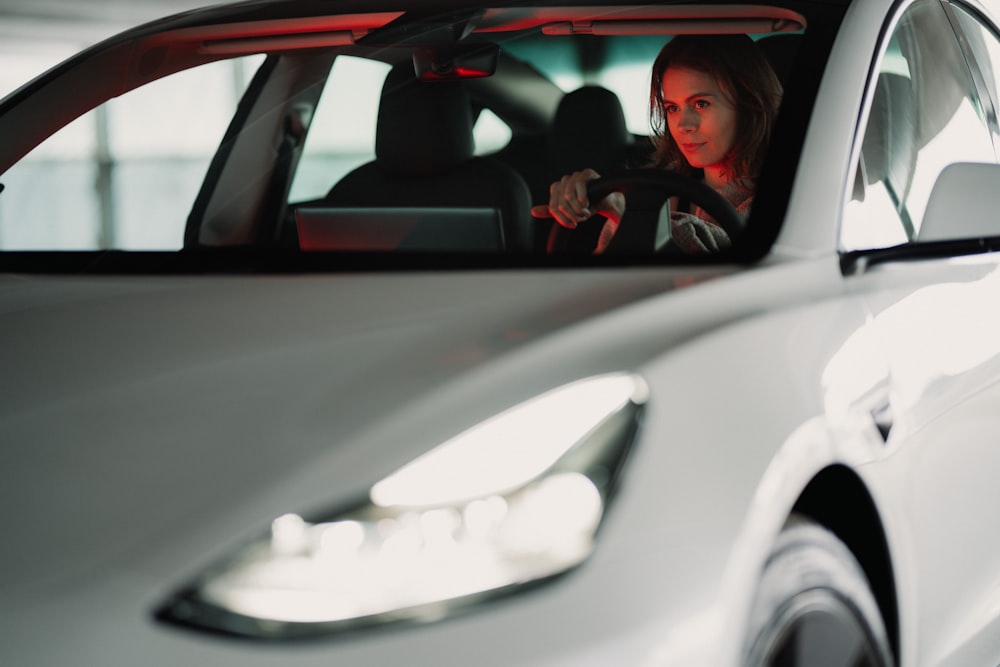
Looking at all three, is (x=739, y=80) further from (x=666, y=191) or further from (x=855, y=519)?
(x=855, y=519)

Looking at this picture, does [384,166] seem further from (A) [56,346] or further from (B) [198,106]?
(A) [56,346]

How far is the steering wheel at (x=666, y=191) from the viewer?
1.71 m

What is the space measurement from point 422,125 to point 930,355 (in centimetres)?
97

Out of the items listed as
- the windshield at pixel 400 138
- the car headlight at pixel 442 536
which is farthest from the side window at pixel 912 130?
the car headlight at pixel 442 536

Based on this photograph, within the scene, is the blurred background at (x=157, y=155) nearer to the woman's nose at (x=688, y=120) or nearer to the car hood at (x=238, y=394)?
the woman's nose at (x=688, y=120)

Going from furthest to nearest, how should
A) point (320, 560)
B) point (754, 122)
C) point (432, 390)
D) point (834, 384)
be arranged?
point (754, 122)
point (834, 384)
point (432, 390)
point (320, 560)

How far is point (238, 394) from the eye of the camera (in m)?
1.21

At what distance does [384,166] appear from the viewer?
2240mm

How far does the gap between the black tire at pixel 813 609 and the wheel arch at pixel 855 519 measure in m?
0.02

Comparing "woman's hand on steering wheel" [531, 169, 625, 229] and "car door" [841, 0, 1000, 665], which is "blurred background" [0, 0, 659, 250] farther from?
"car door" [841, 0, 1000, 665]

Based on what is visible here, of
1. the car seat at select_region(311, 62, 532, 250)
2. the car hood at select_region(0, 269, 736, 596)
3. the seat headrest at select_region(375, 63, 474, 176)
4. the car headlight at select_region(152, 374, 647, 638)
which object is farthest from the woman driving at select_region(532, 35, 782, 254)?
the car headlight at select_region(152, 374, 647, 638)

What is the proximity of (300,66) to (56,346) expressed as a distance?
119cm

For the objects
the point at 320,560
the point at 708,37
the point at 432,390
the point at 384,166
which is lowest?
the point at 320,560

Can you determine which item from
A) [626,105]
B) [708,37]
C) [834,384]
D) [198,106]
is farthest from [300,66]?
[834,384]
